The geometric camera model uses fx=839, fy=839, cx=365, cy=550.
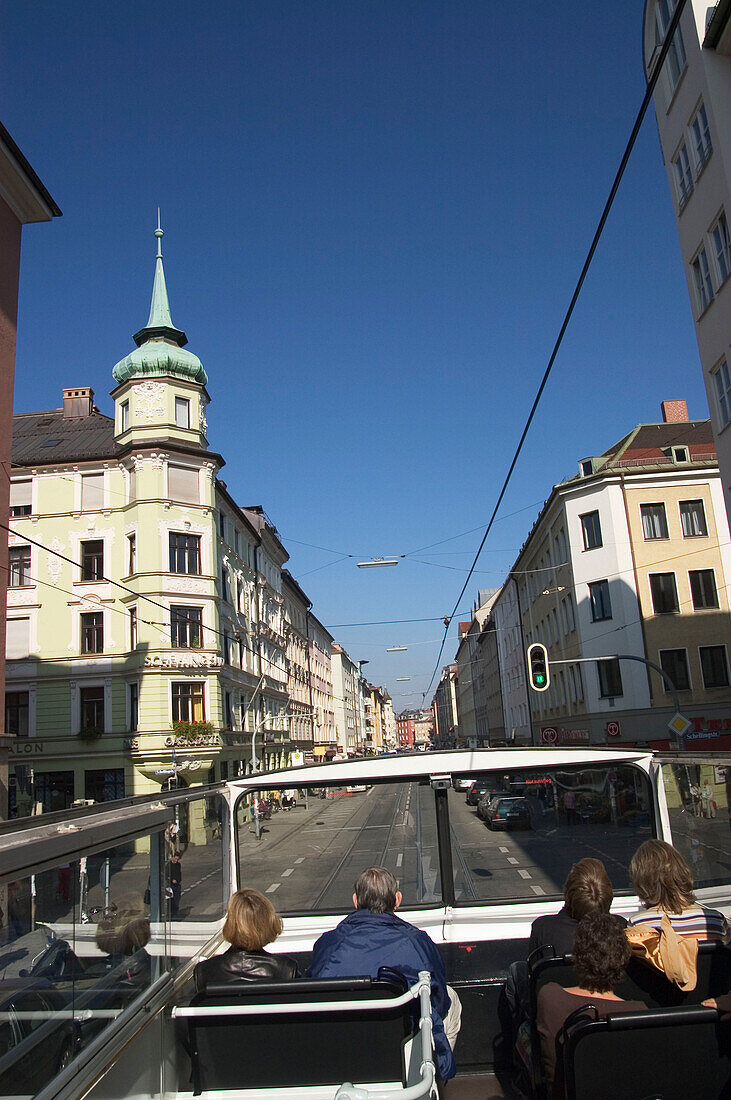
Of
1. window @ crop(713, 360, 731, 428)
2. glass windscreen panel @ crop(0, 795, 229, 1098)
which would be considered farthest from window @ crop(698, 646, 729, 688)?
glass windscreen panel @ crop(0, 795, 229, 1098)

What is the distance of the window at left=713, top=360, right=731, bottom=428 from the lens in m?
20.1

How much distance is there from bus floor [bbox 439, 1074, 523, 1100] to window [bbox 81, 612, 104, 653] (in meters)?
32.7

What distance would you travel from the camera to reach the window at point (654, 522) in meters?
37.3

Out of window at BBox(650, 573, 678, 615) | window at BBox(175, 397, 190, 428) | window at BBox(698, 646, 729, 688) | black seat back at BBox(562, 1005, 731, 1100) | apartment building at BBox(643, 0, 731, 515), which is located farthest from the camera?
window at BBox(175, 397, 190, 428)

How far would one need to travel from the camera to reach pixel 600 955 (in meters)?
3.51

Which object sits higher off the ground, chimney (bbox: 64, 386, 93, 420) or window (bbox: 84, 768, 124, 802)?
chimney (bbox: 64, 386, 93, 420)

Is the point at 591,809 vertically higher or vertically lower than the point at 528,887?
higher

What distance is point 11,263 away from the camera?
72.0ft

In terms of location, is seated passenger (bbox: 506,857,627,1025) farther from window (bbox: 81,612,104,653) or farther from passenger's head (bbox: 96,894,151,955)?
window (bbox: 81,612,104,653)

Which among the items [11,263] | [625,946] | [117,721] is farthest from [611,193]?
[117,721]

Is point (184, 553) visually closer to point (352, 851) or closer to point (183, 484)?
point (183, 484)

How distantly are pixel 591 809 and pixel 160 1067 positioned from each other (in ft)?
11.3

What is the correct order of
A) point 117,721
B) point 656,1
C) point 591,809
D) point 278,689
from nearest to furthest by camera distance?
point 591,809, point 656,1, point 117,721, point 278,689

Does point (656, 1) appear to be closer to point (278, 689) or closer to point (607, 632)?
point (607, 632)
